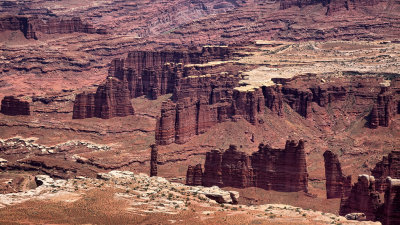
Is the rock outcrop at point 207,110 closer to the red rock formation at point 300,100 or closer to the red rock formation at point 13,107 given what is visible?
the red rock formation at point 300,100

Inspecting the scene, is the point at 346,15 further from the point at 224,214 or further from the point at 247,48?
the point at 224,214

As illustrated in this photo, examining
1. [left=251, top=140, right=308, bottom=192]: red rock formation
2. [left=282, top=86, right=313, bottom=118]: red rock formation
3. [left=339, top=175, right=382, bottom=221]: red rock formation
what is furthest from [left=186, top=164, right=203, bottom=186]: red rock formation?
[left=282, top=86, right=313, bottom=118]: red rock formation

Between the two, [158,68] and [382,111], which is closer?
[382,111]

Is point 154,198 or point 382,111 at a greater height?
point 154,198

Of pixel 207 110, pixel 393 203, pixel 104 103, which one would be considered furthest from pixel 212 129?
pixel 393 203

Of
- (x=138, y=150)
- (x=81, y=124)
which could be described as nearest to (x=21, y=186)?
(x=138, y=150)

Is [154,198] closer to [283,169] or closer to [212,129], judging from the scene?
[283,169]
